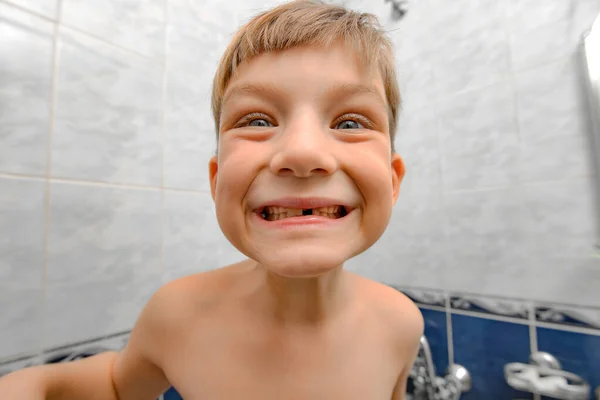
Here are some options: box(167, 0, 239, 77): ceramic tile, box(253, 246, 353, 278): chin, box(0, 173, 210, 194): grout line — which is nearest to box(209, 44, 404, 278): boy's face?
box(253, 246, 353, 278): chin

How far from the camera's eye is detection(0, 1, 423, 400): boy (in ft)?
1.05

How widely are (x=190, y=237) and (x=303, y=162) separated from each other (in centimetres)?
57

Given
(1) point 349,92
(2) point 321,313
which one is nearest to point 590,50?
(1) point 349,92

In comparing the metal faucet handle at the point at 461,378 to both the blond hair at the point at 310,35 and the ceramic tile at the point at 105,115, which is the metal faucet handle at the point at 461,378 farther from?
the ceramic tile at the point at 105,115

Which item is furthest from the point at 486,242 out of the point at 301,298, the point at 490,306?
the point at 301,298

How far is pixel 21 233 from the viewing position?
541mm

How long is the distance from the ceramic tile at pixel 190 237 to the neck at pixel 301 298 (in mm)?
400

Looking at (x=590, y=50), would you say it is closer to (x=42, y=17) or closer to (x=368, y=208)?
(x=368, y=208)

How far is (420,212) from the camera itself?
95 centimetres

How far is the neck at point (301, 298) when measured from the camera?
1.33ft

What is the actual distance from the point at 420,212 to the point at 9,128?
948 mm

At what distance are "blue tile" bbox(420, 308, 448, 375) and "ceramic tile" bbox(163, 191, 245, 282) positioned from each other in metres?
0.60

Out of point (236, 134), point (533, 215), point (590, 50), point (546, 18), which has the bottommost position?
point (533, 215)

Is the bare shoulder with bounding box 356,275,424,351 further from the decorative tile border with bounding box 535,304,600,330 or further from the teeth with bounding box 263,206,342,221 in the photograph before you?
the decorative tile border with bounding box 535,304,600,330
